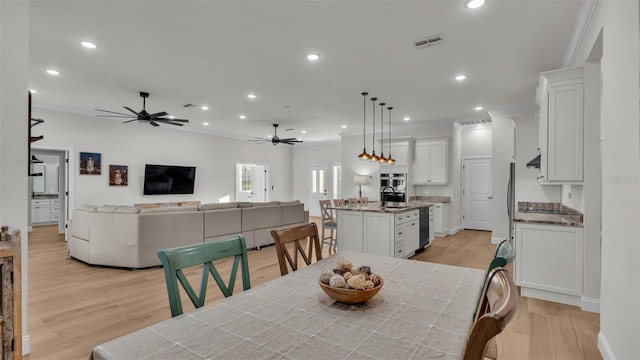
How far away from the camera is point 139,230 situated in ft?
14.6

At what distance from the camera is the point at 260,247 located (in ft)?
19.6

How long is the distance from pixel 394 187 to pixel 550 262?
15.6 feet

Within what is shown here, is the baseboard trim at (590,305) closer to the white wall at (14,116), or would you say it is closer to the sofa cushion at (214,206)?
the white wall at (14,116)

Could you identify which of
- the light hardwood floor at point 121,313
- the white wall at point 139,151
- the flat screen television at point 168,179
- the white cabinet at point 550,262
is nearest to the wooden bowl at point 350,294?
the light hardwood floor at point 121,313

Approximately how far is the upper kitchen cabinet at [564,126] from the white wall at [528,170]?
6.88 ft

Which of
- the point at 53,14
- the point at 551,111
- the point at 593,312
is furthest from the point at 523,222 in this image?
the point at 53,14

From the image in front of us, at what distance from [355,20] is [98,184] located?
22.5 ft

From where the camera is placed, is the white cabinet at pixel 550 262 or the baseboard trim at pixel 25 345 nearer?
the baseboard trim at pixel 25 345

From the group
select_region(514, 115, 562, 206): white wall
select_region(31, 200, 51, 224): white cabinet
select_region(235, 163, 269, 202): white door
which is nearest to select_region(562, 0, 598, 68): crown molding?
select_region(514, 115, 562, 206): white wall

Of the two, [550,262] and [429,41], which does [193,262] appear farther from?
[550,262]

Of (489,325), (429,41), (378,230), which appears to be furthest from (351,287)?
(378,230)

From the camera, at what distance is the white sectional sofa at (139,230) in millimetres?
4473

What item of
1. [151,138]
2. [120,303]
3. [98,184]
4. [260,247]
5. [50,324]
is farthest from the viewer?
[151,138]

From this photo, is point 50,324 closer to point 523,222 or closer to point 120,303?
point 120,303
